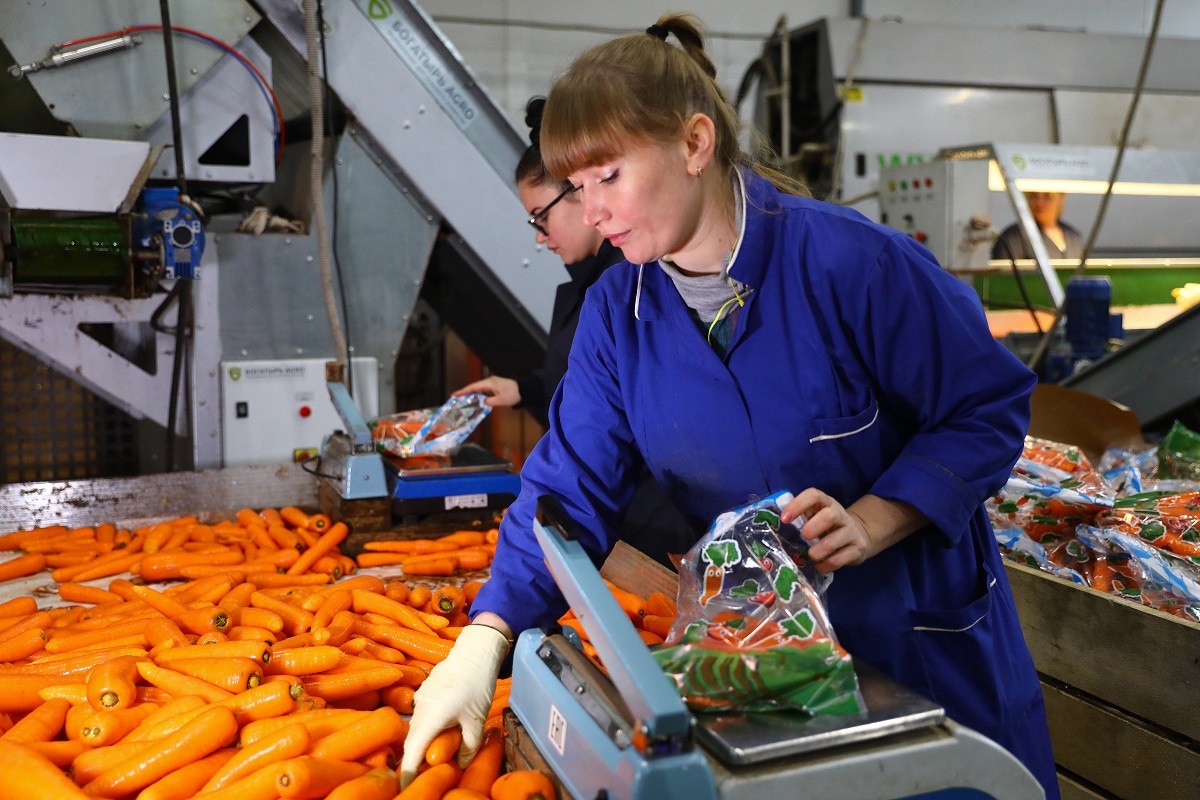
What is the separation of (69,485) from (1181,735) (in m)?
3.00

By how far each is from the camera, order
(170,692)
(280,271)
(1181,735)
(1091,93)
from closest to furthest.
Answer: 1. (170,692)
2. (1181,735)
3. (280,271)
4. (1091,93)

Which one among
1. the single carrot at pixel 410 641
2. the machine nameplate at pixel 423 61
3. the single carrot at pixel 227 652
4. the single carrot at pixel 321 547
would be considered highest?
the machine nameplate at pixel 423 61

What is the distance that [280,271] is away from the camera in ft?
11.6

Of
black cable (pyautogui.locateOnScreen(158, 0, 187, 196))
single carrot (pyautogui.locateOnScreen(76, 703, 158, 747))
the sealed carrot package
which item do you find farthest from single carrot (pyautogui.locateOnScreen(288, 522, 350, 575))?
the sealed carrot package

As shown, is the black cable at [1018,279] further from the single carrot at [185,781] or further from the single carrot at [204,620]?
the single carrot at [185,781]

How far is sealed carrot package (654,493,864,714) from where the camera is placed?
3.54 ft

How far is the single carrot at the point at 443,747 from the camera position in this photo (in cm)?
140

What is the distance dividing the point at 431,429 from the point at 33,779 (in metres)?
1.67

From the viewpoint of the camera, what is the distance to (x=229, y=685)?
1.66 metres

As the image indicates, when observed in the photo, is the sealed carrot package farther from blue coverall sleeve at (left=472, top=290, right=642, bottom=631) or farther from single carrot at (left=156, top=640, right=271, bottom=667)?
single carrot at (left=156, top=640, right=271, bottom=667)

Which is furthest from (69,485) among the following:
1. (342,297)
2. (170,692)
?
(170,692)

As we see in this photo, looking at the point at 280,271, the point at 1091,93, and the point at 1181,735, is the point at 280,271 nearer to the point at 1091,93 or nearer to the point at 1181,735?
the point at 1181,735

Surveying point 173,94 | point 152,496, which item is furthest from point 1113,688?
point 173,94

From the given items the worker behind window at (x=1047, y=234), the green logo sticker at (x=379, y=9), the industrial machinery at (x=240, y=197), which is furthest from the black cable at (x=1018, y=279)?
the green logo sticker at (x=379, y=9)
